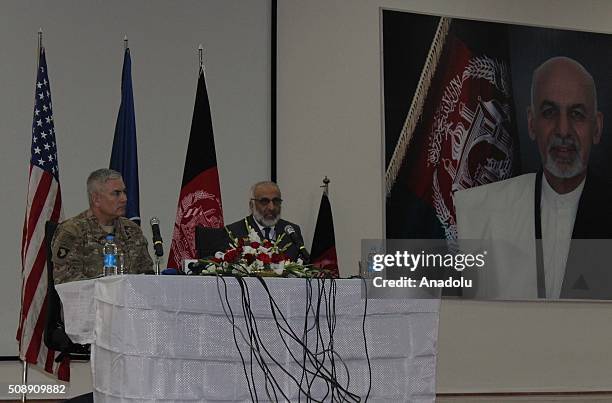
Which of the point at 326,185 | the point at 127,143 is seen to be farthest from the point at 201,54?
the point at 326,185

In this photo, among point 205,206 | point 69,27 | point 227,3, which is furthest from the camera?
point 227,3

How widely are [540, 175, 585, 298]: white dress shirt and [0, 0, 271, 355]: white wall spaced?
240 cm

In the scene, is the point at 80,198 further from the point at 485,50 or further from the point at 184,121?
the point at 485,50

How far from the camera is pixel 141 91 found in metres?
6.45

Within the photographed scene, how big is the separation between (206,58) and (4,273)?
2042 millimetres

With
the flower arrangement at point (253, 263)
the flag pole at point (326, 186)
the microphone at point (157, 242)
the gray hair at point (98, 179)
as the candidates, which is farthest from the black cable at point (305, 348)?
the flag pole at point (326, 186)

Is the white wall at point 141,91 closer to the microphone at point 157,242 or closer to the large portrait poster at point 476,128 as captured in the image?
the large portrait poster at point 476,128

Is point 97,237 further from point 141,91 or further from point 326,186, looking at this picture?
point 326,186

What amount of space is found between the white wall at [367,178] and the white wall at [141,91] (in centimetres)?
25

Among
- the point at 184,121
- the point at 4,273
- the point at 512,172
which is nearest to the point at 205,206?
the point at 184,121

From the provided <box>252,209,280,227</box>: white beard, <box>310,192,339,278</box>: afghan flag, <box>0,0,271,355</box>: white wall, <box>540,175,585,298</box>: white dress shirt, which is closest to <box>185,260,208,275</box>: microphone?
<box>252,209,280,227</box>: white beard

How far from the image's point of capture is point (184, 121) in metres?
6.51

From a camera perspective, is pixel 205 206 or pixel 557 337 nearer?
pixel 205 206

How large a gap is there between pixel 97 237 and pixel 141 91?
214cm
